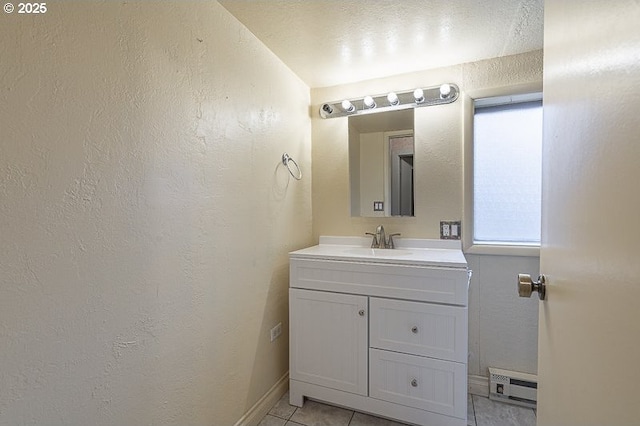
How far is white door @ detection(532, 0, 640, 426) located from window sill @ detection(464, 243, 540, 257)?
1098 millimetres

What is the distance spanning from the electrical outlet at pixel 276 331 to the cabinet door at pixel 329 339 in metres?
0.12

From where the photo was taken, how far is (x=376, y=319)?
57.0 inches

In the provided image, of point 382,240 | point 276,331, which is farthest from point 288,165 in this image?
point 276,331

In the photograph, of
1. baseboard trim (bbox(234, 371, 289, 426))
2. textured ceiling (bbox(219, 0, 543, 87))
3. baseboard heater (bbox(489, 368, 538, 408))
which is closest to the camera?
textured ceiling (bbox(219, 0, 543, 87))

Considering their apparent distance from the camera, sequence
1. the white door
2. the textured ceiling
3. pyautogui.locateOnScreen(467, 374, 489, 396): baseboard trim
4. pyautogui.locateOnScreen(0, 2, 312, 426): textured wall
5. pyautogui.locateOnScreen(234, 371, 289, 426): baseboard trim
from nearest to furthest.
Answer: the white door → pyautogui.locateOnScreen(0, 2, 312, 426): textured wall → the textured ceiling → pyautogui.locateOnScreen(234, 371, 289, 426): baseboard trim → pyautogui.locateOnScreen(467, 374, 489, 396): baseboard trim

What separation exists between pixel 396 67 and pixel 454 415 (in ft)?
6.43

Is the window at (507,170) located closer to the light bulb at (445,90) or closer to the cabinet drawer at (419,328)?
the light bulb at (445,90)

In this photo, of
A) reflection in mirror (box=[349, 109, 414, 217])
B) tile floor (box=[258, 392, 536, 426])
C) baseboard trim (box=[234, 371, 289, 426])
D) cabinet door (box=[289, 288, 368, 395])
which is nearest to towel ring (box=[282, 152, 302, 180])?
reflection in mirror (box=[349, 109, 414, 217])

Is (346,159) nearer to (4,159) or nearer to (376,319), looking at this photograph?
(376,319)

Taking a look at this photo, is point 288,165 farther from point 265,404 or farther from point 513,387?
point 513,387

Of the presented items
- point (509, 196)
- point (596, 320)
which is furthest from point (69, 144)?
point (509, 196)

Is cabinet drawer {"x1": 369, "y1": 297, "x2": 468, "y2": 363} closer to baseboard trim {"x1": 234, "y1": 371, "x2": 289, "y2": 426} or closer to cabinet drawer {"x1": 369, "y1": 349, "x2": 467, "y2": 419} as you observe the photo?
cabinet drawer {"x1": 369, "y1": 349, "x2": 467, "y2": 419}

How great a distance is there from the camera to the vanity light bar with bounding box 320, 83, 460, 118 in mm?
1753

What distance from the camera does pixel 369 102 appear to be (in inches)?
74.4
